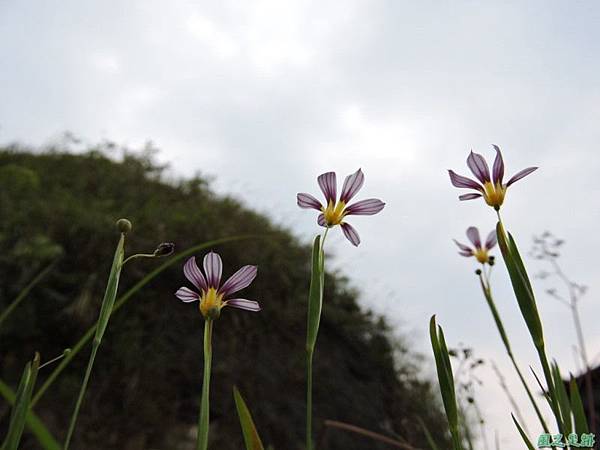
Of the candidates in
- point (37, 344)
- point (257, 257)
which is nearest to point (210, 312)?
point (37, 344)

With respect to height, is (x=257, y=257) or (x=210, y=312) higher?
(x=257, y=257)

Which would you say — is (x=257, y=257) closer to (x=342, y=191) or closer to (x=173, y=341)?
(x=173, y=341)

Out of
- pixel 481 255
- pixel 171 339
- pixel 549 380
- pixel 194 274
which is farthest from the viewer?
pixel 171 339

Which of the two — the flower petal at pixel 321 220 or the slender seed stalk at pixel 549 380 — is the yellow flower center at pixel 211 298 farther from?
the slender seed stalk at pixel 549 380

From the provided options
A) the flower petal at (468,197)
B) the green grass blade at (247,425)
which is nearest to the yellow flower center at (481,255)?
the flower petal at (468,197)

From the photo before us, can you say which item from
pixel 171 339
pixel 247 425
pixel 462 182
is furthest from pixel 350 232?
pixel 171 339

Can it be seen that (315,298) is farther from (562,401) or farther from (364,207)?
(562,401)

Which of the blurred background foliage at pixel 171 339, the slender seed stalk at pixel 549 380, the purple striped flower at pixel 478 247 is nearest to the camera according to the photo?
the slender seed stalk at pixel 549 380
